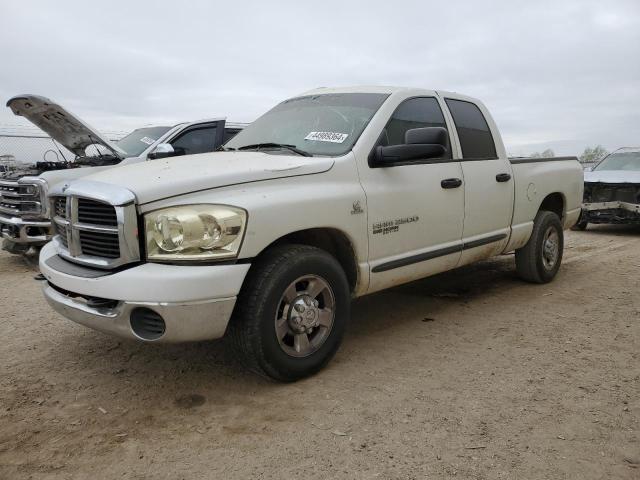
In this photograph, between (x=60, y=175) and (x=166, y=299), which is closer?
(x=166, y=299)

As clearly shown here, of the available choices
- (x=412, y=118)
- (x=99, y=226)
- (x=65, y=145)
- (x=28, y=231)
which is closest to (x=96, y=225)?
(x=99, y=226)

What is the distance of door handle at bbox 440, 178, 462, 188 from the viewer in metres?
4.08

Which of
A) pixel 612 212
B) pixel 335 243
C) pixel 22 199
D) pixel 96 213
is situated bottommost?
pixel 612 212

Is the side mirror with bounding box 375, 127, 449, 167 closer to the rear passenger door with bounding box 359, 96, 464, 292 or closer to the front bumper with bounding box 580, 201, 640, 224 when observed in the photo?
the rear passenger door with bounding box 359, 96, 464, 292

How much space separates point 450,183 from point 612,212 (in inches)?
264

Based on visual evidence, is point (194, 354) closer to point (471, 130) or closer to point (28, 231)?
point (471, 130)

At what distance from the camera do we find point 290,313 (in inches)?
122

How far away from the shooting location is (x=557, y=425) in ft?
8.84

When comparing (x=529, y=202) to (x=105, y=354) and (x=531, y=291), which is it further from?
(x=105, y=354)

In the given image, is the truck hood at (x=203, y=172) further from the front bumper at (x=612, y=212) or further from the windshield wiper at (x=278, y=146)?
the front bumper at (x=612, y=212)

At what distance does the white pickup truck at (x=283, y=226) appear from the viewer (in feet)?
9.00

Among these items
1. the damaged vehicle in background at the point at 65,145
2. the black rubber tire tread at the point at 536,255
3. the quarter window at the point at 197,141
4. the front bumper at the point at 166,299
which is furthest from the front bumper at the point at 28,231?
the black rubber tire tread at the point at 536,255

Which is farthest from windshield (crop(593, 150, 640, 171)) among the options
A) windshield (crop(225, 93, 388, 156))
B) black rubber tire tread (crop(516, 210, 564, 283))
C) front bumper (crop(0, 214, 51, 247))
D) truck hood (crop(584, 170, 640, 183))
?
front bumper (crop(0, 214, 51, 247))

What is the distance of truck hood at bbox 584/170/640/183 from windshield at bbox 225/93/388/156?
7204 millimetres
